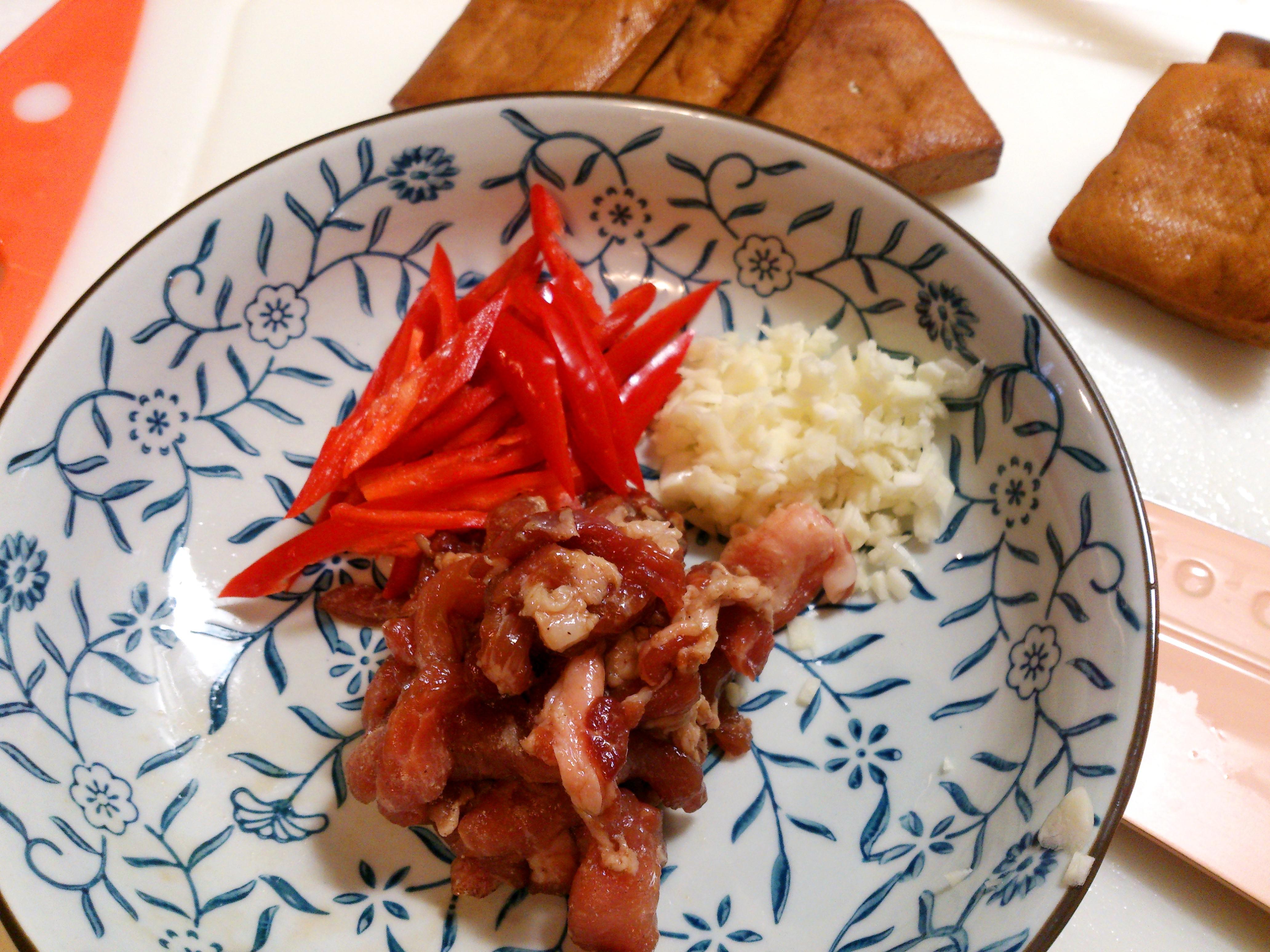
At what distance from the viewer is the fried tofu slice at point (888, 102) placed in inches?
110

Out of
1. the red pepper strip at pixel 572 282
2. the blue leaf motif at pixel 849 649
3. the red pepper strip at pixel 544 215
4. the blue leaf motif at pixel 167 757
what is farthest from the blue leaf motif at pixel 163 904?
the red pepper strip at pixel 544 215

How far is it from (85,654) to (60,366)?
0.76m

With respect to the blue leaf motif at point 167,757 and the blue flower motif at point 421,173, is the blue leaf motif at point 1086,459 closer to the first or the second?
the blue flower motif at point 421,173

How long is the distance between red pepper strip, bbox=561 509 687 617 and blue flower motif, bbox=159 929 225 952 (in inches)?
48.4

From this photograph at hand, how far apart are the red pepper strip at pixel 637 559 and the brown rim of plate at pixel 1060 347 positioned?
998mm

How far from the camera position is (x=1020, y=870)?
179 centimetres

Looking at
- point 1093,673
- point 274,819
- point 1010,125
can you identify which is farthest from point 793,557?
point 1010,125

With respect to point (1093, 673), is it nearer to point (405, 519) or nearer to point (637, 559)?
point (637, 559)

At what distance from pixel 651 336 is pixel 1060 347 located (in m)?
1.13

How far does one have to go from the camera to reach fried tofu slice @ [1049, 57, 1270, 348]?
8.37 feet

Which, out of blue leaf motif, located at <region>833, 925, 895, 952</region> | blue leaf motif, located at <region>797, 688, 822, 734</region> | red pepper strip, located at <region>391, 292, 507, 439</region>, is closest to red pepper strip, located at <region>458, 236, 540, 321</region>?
red pepper strip, located at <region>391, 292, 507, 439</region>

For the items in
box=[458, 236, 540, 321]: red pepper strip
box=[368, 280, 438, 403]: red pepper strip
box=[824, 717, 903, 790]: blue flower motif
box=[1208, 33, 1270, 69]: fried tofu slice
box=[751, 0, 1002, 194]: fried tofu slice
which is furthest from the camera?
box=[1208, 33, 1270, 69]: fried tofu slice

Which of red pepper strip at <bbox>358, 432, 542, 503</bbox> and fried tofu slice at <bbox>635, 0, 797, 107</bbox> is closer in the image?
red pepper strip at <bbox>358, 432, 542, 503</bbox>

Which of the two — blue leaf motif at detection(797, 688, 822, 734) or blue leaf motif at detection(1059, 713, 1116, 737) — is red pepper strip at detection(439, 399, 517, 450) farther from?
blue leaf motif at detection(1059, 713, 1116, 737)
